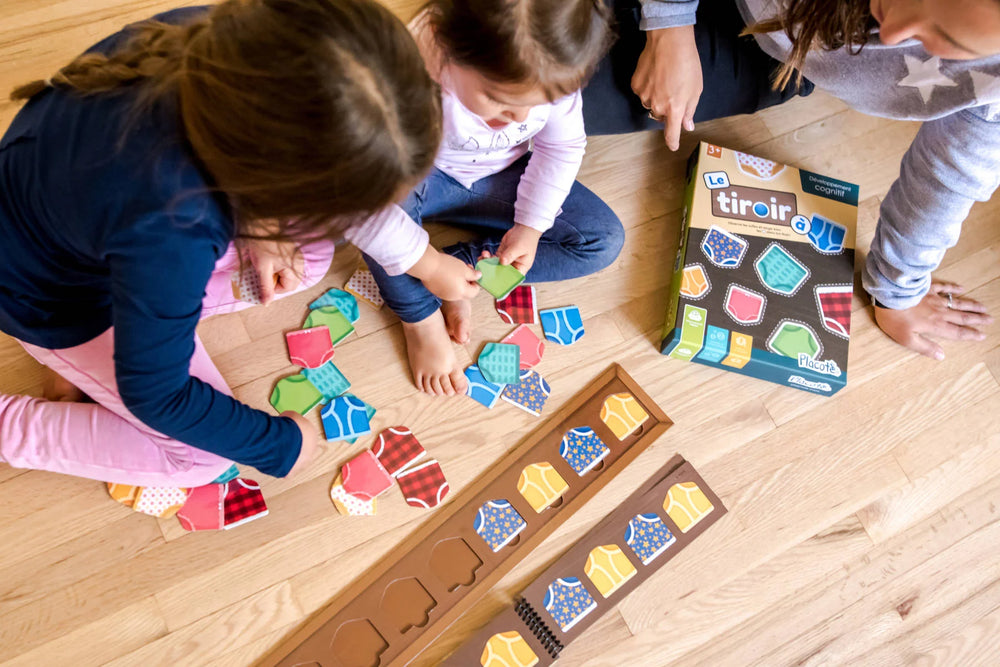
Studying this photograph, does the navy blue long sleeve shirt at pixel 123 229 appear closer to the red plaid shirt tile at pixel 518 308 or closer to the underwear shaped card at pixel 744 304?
the red plaid shirt tile at pixel 518 308

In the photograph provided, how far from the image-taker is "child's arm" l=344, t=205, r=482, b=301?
83cm

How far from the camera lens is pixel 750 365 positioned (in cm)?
108

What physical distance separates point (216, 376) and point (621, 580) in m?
0.63

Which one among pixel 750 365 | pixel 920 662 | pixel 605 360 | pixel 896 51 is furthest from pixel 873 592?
pixel 896 51

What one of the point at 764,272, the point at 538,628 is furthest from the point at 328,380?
the point at 764,272

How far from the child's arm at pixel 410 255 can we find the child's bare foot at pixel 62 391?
17.6 inches

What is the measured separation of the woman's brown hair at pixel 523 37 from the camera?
0.68 meters

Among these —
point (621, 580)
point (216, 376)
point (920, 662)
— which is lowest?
point (920, 662)

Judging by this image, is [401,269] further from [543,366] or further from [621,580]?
[621,580]

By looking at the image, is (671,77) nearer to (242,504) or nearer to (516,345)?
(516,345)

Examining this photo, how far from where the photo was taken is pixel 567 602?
987mm

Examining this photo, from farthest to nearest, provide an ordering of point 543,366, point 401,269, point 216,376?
point 543,366 < point 216,376 < point 401,269

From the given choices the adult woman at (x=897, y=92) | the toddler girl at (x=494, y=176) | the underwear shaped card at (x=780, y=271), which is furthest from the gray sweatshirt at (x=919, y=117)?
the toddler girl at (x=494, y=176)

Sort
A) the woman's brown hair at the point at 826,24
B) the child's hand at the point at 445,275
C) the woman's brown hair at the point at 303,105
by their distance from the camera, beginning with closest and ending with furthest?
the woman's brown hair at the point at 303,105
the woman's brown hair at the point at 826,24
the child's hand at the point at 445,275
